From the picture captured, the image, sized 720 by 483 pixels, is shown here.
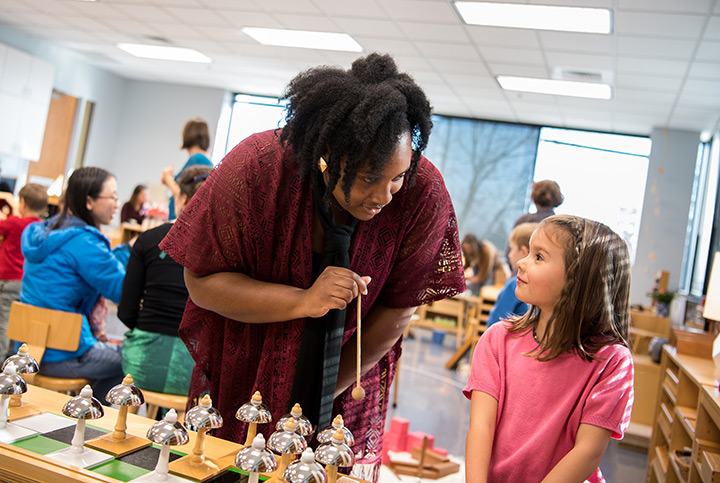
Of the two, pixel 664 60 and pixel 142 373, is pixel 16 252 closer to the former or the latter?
pixel 142 373

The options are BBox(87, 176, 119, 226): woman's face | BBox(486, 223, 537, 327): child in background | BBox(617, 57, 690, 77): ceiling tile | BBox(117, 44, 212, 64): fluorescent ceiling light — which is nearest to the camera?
BBox(87, 176, 119, 226): woman's face

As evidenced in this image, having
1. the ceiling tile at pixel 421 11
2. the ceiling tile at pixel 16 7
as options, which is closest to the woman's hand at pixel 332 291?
the ceiling tile at pixel 421 11

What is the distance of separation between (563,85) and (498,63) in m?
0.92

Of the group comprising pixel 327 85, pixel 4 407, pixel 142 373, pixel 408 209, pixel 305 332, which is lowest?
pixel 142 373

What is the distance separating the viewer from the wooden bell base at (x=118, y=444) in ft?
3.73

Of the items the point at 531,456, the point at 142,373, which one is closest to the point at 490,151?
the point at 142,373

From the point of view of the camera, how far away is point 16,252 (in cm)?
371

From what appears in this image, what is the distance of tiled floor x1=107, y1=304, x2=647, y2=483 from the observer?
3.92m

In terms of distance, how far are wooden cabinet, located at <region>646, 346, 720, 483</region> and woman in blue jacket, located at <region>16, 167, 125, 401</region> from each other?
235 centimetres

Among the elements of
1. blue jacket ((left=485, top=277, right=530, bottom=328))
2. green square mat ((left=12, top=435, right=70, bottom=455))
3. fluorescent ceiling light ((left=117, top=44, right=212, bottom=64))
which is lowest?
green square mat ((left=12, top=435, right=70, bottom=455))

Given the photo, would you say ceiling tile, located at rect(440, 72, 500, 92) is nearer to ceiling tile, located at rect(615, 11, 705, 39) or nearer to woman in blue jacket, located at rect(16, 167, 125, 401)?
ceiling tile, located at rect(615, 11, 705, 39)

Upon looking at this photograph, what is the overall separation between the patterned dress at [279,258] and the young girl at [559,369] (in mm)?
198

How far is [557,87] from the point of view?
23.0ft

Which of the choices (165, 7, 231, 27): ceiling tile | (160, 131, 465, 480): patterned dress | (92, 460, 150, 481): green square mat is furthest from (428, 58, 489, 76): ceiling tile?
(92, 460, 150, 481): green square mat
